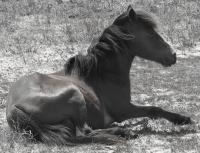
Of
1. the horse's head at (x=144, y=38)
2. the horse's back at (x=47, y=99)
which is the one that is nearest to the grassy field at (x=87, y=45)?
the horse's back at (x=47, y=99)

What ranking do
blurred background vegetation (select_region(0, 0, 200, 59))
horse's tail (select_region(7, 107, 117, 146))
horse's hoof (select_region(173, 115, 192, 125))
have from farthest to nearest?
blurred background vegetation (select_region(0, 0, 200, 59)), horse's hoof (select_region(173, 115, 192, 125)), horse's tail (select_region(7, 107, 117, 146))

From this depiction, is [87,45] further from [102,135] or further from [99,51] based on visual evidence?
[102,135]

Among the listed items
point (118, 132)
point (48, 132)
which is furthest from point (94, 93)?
point (48, 132)

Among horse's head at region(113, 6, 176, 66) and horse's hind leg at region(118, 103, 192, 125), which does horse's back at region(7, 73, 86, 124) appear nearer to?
horse's hind leg at region(118, 103, 192, 125)

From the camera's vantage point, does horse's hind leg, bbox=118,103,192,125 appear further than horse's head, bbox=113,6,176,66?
No

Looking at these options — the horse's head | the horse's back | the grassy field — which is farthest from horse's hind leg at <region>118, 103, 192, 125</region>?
the horse's back

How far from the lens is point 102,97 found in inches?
291

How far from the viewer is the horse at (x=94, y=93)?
6477 mm

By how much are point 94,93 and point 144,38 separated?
100cm

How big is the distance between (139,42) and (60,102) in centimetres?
163

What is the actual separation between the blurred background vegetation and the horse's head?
4191 mm

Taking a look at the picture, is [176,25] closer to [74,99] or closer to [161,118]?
[161,118]

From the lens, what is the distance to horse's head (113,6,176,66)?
7547mm

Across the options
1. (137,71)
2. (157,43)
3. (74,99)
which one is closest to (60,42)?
(137,71)
